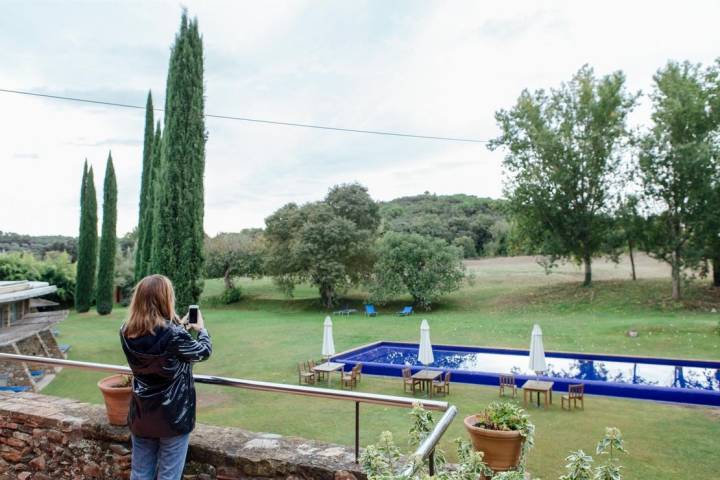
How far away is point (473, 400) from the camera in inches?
382

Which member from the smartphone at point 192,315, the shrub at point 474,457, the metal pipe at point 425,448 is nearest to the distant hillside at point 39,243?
the smartphone at point 192,315

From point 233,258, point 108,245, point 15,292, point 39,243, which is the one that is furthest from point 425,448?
point 39,243

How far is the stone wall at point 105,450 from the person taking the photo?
291cm

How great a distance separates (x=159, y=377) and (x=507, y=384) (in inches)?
354

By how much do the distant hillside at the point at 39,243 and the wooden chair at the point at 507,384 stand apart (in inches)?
1320

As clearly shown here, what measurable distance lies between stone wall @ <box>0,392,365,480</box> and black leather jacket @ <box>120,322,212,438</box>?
1.81ft

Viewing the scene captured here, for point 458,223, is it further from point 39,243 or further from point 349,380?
point 39,243

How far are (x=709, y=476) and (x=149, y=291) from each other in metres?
6.74

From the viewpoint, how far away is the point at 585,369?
12383 millimetres

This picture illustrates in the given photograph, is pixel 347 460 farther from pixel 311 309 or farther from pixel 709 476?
pixel 311 309

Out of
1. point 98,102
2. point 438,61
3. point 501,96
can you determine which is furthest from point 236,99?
point 501,96

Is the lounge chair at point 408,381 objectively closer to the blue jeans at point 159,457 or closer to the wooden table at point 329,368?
the wooden table at point 329,368

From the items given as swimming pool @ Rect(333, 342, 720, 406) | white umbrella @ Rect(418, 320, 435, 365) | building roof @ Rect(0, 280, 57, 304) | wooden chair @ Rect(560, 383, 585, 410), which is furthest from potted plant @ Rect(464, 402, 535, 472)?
building roof @ Rect(0, 280, 57, 304)

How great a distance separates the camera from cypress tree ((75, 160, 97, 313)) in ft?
82.3
